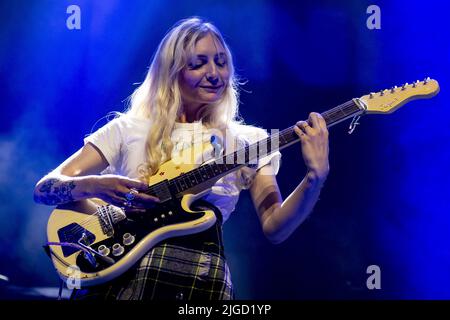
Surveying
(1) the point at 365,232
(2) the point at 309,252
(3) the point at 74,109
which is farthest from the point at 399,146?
(3) the point at 74,109

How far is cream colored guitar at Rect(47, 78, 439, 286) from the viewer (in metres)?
1.89

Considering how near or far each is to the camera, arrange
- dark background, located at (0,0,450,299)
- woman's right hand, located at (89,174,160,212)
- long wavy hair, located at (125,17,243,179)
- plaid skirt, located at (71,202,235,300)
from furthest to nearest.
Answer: dark background, located at (0,0,450,299)
long wavy hair, located at (125,17,243,179)
woman's right hand, located at (89,174,160,212)
plaid skirt, located at (71,202,235,300)

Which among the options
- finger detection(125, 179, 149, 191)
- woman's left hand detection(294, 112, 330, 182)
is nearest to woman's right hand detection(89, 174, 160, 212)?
finger detection(125, 179, 149, 191)

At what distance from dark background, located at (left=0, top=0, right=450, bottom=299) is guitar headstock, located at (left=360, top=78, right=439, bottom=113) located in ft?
2.51

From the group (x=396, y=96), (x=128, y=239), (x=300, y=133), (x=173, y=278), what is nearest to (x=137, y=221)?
(x=128, y=239)

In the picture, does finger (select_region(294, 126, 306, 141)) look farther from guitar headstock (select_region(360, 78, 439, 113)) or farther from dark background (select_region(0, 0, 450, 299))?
dark background (select_region(0, 0, 450, 299))

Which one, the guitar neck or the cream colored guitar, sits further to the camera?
the guitar neck

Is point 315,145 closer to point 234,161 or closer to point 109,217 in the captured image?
point 234,161

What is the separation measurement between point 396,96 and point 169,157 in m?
0.86

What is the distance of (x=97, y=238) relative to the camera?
1971 millimetres

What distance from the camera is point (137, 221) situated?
196 cm

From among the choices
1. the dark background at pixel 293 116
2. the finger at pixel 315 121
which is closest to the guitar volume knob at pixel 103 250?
the finger at pixel 315 121

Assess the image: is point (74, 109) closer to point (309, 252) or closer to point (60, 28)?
point (60, 28)

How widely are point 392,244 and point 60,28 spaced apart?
2.05 m
